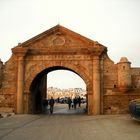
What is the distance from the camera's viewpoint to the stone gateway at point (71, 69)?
2181 cm

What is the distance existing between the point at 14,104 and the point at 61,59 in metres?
4.66

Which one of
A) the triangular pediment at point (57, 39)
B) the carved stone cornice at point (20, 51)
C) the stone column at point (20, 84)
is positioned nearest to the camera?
the stone column at point (20, 84)

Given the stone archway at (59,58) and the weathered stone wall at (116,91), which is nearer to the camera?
the weathered stone wall at (116,91)

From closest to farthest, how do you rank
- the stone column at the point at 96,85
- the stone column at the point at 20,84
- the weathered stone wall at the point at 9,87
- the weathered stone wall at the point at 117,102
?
the stone column at the point at 96,85 → the weathered stone wall at the point at 117,102 → the stone column at the point at 20,84 → the weathered stone wall at the point at 9,87

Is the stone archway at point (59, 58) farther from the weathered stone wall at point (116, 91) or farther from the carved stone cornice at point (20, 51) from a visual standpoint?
the weathered stone wall at point (116, 91)

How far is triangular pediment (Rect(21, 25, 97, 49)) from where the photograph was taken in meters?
22.5

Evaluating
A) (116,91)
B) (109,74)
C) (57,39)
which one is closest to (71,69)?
(57,39)

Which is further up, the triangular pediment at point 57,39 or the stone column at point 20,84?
the triangular pediment at point 57,39

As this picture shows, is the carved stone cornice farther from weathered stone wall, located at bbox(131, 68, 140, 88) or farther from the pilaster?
weathered stone wall, located at bbox(131, 68, 140, 88)


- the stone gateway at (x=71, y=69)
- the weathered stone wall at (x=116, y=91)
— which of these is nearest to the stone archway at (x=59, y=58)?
the stone gateway at (x=71, y=69)

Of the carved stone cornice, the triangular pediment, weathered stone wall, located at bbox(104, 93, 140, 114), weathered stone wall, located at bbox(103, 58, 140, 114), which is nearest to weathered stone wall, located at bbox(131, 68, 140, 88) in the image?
weathered stone wall, located at bbox(103, 58, 140, 114)

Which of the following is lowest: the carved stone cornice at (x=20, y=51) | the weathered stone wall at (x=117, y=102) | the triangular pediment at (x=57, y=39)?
the weathered stone wall at (x=117, y=102)

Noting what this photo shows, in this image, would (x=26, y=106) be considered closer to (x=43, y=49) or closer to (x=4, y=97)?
(x=4, y=97)

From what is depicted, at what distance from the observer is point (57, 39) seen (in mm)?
22656
